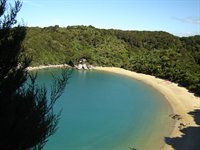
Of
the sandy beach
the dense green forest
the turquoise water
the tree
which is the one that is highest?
the dense green forest

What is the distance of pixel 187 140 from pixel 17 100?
1110 inches

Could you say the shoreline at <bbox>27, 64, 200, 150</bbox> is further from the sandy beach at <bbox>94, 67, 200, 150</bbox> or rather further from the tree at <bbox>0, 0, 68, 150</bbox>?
the tree at <bbox>0, 0, 68, 150</bbox>

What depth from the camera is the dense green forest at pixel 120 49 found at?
292 feet

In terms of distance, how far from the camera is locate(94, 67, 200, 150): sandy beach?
4270 centimetres

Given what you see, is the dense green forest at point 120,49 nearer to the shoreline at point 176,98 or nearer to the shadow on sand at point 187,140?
the shoreline at point 176,98

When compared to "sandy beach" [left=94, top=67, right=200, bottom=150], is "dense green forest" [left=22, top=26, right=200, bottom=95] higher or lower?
higher

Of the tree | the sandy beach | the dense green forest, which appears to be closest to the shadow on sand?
the sandy beach

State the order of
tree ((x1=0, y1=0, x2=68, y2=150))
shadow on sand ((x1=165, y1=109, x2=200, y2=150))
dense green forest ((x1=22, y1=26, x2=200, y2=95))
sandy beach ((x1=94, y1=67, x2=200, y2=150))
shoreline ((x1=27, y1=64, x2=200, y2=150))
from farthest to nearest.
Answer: dense green forest ((x1=22, y1=26, x2=200, y2=95)) < sandy beach ((x1=94, y1=67, x2=200, y2=150)) < shoreline ((x1=27, y1=64, x2=200, y2=150)) < shadow on sand ((x1=165, y1=109, x2=200, y2=150)) < tree ((x1=0, y1=0, x2=68, y2=150))

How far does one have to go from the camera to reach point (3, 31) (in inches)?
383

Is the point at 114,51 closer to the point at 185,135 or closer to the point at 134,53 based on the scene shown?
the point at 134,53

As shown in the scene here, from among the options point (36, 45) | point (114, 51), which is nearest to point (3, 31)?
point (36, 45)

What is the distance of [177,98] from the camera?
60.9 meters

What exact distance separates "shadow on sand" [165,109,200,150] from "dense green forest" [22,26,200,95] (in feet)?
123

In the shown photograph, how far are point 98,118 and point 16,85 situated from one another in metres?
38.2
